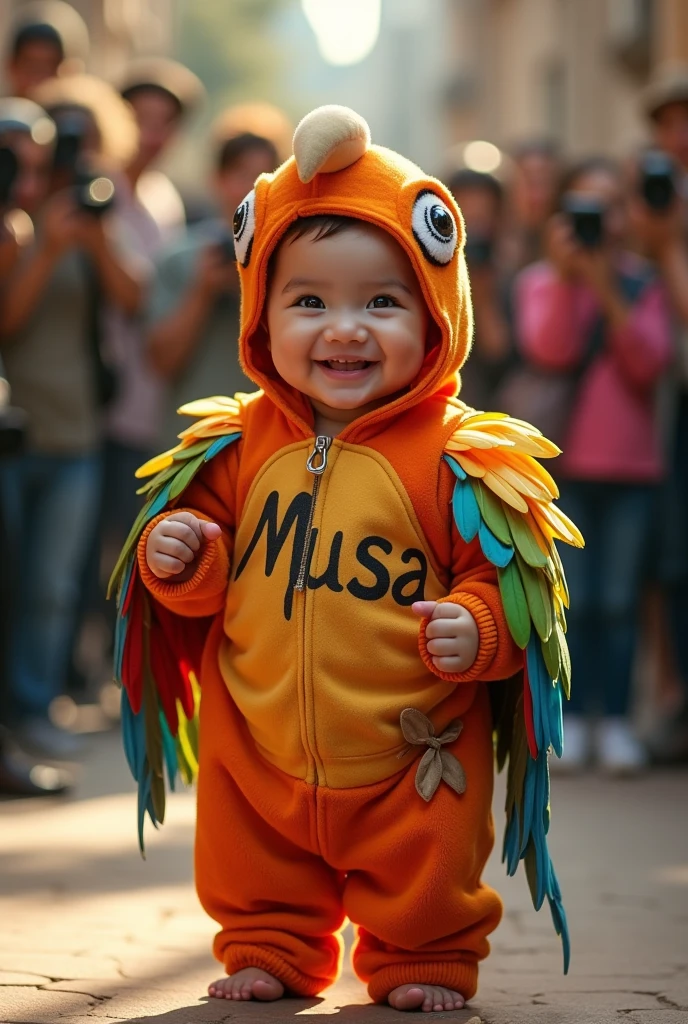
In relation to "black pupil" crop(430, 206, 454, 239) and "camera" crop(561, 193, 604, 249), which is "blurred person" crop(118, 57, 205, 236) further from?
"black pupil" crop(430, 206, 454, 239)

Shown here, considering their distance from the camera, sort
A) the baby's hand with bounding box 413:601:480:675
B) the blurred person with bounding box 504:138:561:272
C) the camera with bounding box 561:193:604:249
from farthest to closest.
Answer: the blurred person with bounding box 504:138:561:272 < the camera with bounding box 561:193:604:249 < the baby's hand with bounding box 413:601:480:675

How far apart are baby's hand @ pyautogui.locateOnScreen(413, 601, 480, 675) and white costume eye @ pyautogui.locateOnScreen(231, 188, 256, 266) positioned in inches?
27.5

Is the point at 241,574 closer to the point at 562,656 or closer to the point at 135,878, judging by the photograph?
the point at 562,656

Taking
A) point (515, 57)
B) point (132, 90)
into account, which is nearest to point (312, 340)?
point (132, 90)

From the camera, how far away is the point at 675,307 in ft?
17.1

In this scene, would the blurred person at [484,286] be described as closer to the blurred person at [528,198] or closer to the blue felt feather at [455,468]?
the blurred person at [528,198]

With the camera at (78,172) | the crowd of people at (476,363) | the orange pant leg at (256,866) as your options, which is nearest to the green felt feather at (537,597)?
the orange pant leg at (256,866)

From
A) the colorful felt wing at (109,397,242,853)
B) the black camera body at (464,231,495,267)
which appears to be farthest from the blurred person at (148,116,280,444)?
the colorful felt wing at (109,397,242,853)

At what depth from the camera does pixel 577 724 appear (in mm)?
5234

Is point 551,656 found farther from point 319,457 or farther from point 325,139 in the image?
point 325,139

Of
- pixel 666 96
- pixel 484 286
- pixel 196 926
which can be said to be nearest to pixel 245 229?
pixel 196 926

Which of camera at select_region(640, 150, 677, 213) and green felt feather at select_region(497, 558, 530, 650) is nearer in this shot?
green felt feather at select_region(497, 558, 530, 650)

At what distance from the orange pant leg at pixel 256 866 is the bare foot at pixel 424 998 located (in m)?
0.18

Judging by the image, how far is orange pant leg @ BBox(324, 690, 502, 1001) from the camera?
258 cm
